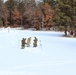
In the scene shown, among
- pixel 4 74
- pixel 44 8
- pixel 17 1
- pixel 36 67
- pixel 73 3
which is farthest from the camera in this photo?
pixel 17 1

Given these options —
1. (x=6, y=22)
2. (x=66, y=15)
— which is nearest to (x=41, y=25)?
(x=6, y=22)

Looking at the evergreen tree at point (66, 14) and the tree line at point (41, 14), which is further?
the tree line at point (41, 14)

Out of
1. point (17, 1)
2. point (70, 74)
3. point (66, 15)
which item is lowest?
point (70, 74)

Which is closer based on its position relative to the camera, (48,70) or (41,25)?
(48,70)

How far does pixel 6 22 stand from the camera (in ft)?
211

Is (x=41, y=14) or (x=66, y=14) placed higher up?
(x=41, y=14)

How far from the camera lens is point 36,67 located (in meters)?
8.71

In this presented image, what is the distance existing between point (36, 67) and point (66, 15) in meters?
23.5

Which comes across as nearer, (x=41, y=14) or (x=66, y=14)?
(x=66, y=14)

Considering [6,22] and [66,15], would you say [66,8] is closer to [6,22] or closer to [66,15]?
[66,15]

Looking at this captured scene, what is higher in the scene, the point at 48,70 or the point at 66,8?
the point at 66,8

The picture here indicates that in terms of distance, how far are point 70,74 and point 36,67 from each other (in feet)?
5.43

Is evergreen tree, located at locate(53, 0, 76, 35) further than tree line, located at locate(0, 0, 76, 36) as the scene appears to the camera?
No

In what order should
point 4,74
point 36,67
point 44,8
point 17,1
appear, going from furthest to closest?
point 17,1 < point 44,8 < point 36,67 < point 4,74
